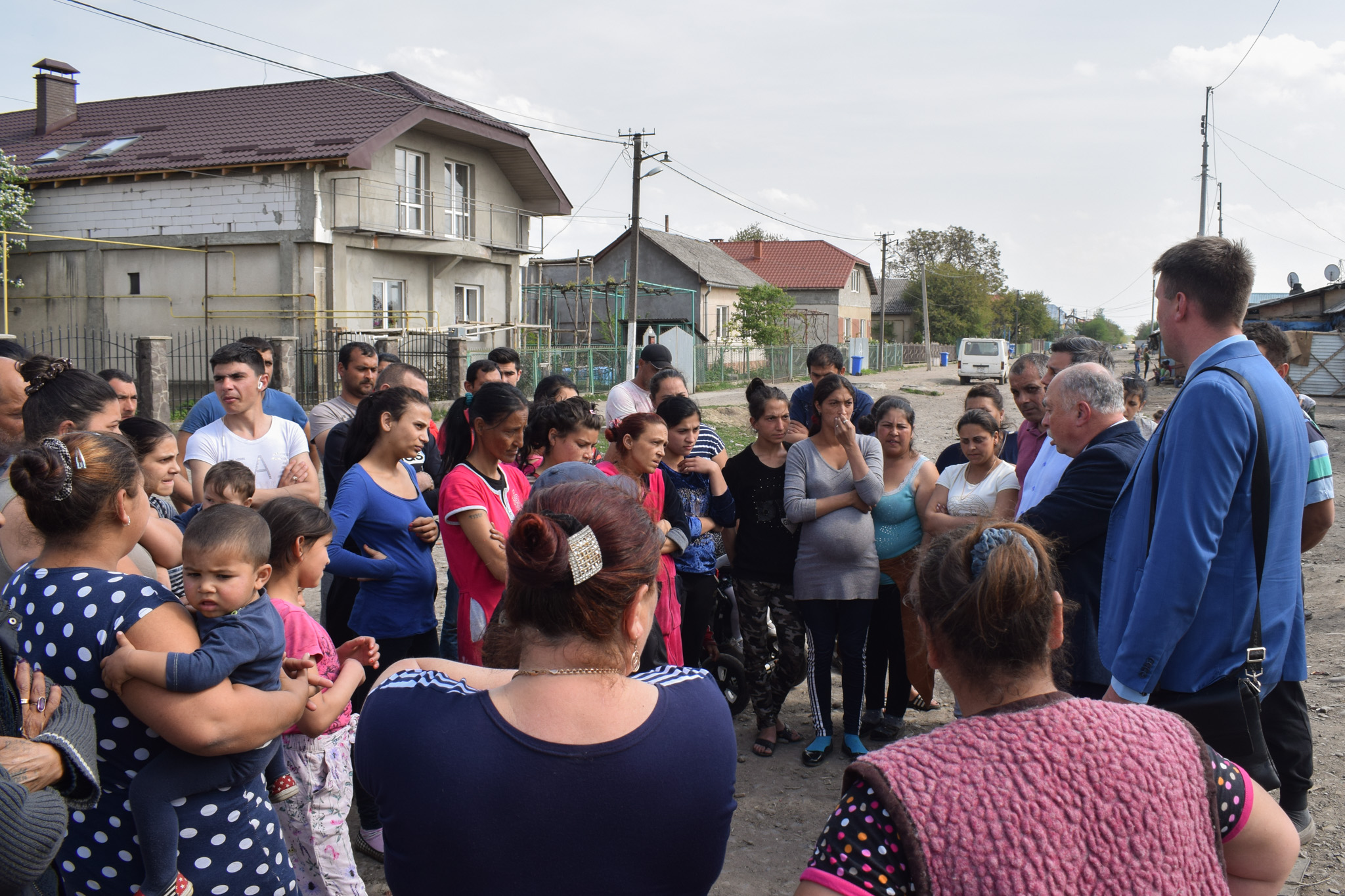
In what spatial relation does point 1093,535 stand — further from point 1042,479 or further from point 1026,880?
point 1026,880

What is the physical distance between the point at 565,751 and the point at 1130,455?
8.53ft

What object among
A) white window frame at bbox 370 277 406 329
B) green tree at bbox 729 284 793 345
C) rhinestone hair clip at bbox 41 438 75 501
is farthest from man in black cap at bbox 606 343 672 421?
green tree at bbox 729 284 793 345

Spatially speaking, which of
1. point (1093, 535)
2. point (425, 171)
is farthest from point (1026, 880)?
point (425, 171)

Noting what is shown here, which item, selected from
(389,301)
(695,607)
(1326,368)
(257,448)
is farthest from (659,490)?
(1326,368)

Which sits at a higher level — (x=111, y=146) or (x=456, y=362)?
(x=111, y=146)

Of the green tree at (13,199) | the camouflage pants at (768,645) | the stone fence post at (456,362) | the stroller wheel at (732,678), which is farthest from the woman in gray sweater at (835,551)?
the green tree at (13,199)

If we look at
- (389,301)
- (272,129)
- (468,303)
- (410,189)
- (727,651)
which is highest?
(272,129)

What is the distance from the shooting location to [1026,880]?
1331mm

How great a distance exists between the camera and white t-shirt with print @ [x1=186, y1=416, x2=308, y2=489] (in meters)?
4.61

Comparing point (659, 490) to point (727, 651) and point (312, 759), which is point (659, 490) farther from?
point (312, 759)

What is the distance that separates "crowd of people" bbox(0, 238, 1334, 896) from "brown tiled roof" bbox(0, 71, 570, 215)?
1782 cm

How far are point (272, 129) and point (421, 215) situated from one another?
394 cm

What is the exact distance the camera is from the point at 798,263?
58.0 m

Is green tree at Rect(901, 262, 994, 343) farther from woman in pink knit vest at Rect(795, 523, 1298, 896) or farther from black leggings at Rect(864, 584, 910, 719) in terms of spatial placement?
woman in pink knit vest at Rect(795, 523, 1298, 896)
